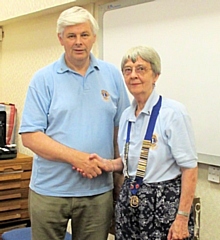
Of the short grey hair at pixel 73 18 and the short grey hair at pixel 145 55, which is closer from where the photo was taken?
the short grey hair at pixel 145 55

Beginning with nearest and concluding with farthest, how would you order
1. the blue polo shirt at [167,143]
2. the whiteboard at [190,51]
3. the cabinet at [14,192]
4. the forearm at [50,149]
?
1. the blue polo shirt at [167,143]
2. the forearm at [50,149]
3. the whiteboard at [190,51]
4. the cabinet at [14,192]

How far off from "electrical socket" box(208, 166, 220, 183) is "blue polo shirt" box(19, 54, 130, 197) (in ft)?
2.01

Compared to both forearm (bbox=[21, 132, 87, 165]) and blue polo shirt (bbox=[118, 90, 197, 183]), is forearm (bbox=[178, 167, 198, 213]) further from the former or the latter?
forearm (bbox=[21, 132, 87, 165])

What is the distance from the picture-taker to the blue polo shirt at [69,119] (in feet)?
5.89

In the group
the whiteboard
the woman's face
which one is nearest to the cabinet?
the whiteboard

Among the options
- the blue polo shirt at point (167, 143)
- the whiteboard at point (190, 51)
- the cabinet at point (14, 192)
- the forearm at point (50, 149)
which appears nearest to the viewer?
the blue polo shirt at point (167, 143)

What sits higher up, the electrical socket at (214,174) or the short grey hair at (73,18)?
the short grey hair at (73,18)

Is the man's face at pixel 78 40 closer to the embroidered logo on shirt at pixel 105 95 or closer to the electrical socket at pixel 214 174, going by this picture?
the embroidered logo on shirt at pixel 105 95

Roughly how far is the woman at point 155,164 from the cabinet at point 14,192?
1897 mm

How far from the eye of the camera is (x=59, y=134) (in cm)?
181

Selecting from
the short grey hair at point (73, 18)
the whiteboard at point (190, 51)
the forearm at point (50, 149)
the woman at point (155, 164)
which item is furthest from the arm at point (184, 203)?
the short grey hair at point (73, 18)

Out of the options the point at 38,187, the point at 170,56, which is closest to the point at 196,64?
the point at 170,56

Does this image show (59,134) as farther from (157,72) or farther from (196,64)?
(196,64)

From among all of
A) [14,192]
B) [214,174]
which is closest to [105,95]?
[214,174]
